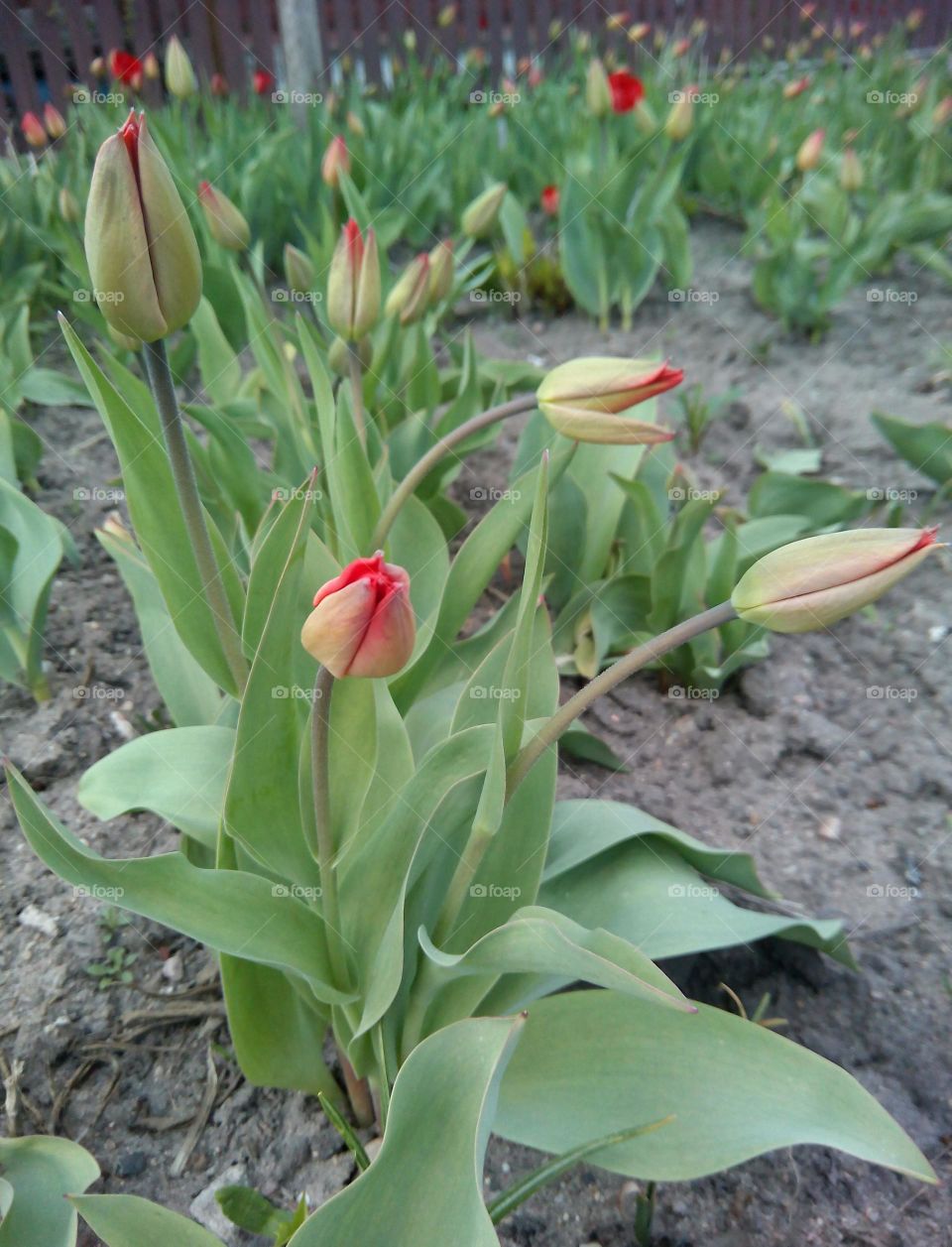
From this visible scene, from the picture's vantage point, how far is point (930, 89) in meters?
3.57

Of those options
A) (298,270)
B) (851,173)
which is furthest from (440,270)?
(851,173)

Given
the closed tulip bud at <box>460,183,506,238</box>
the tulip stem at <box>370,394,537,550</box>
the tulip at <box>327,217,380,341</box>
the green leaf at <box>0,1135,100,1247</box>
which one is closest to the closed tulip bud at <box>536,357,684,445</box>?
the tulip stem at <box>370,394,537,550</box>

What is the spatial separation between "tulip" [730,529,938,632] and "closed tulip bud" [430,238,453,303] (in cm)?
103

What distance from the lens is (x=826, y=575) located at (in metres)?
0.66

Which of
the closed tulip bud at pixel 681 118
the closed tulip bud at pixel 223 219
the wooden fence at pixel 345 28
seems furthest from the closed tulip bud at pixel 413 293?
the wooden fence at pixel 345 28

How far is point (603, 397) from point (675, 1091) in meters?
0.57

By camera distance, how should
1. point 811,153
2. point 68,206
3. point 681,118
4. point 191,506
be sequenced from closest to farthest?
point 191,506
point 68,206
point 681,118
point 811,153

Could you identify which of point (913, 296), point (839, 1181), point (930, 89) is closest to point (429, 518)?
point (839, 1181)

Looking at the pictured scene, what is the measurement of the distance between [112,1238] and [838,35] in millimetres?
7626

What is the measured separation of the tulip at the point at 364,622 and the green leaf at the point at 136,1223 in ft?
1.34

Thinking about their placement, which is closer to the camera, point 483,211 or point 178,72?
point 483,211

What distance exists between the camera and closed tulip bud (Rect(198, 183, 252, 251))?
1523 mm

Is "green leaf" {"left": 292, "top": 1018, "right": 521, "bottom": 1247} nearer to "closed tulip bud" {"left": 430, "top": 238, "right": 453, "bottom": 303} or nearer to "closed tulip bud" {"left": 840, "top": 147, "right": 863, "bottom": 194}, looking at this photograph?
"closed tulip bud" {"left": 430, "top": 238, "right": 453, "bottom": 303}

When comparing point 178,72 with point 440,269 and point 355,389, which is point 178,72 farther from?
point 355,389
